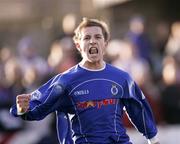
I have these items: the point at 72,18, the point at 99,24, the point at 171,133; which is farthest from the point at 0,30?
the point at 99,24

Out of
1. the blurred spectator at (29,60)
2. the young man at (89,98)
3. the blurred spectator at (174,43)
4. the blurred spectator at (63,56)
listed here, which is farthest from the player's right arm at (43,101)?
the blurred spectator at (174,43)

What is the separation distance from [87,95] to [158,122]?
5254mm

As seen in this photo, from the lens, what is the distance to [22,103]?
355 inches

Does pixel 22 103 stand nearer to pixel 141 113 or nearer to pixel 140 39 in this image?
pixel 141 113

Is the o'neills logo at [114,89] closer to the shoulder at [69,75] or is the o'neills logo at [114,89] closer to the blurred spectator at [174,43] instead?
the shoulder at [69,75]

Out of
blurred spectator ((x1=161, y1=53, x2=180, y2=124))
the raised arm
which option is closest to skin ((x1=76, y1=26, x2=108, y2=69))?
the raised arm

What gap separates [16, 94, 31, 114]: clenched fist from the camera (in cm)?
899

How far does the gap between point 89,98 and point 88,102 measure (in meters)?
0.04

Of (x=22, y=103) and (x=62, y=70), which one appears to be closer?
(x=22, y=103)

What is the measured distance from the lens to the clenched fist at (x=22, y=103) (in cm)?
899

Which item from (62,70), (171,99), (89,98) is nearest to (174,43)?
(171,99)

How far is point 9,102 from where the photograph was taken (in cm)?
1441

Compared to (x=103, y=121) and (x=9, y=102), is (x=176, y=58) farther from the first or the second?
(x=103, y=121)

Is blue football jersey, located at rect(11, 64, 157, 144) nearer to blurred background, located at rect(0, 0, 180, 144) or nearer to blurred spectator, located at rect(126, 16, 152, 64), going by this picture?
blurred background, located at rect(0, 0, 180, 144)
